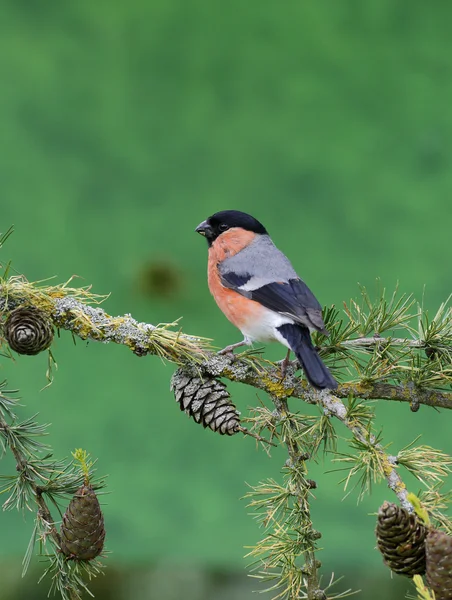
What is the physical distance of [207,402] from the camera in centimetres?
80

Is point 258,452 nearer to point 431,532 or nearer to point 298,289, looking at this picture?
point 298,289

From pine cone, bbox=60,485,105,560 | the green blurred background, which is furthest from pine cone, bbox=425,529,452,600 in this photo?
the green blurred background

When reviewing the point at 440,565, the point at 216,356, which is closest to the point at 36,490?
the point at 216,356

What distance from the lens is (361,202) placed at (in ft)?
4.40

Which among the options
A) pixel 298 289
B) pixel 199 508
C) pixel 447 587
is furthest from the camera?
pixel 199 508

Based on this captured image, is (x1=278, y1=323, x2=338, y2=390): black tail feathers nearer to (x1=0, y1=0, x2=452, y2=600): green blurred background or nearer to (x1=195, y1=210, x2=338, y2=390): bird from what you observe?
(x1=195, y1=210, x2=338, y2=390): bird

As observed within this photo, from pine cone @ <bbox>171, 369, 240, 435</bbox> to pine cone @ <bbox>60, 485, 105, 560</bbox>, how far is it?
0.16 m

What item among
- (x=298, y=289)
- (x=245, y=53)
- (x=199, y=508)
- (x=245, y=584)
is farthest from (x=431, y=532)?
(x=245, y=584)

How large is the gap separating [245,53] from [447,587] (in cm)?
96

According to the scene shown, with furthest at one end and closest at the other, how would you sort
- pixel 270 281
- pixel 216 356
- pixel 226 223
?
pixel 226 223 → pixel 270 281 → pixel 216 356

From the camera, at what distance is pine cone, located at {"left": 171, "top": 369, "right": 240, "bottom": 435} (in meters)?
0.79

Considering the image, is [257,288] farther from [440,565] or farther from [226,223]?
[440,565]

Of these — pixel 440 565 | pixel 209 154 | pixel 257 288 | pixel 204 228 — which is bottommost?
pixel 440 565

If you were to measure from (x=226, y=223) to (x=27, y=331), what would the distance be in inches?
24.0
